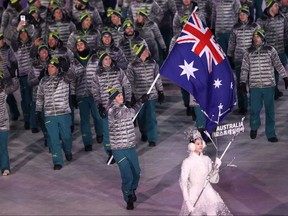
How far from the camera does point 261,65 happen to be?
21781mm

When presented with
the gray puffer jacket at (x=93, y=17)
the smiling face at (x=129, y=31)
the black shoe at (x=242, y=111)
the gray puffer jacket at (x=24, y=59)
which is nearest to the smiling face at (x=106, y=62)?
the smiling face at (x=129, y=31)

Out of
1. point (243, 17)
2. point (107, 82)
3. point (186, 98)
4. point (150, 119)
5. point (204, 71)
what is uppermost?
point (204, 71)

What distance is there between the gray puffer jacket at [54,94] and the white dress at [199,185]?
4.75 metres

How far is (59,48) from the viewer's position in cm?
2303

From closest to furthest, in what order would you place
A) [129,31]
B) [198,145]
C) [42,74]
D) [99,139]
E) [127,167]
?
[198,145] → [127,167] → [42,74] → [99,139] → [129,31]

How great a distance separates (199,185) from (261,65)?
540 centimetres

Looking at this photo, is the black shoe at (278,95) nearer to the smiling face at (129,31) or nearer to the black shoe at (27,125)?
the smiling face at (129,31)

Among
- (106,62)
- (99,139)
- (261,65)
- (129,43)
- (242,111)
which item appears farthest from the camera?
(242,111)

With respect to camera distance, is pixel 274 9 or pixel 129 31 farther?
pixel 274 9

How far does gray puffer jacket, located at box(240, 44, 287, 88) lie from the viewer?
2173 cm

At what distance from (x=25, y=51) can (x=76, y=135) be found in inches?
83.1

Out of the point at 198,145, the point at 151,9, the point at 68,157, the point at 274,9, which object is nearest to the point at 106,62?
the point at 68,157

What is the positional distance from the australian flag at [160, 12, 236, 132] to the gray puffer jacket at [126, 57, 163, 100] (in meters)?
3.33

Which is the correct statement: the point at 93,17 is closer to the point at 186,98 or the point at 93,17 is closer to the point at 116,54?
the point at 186,98
